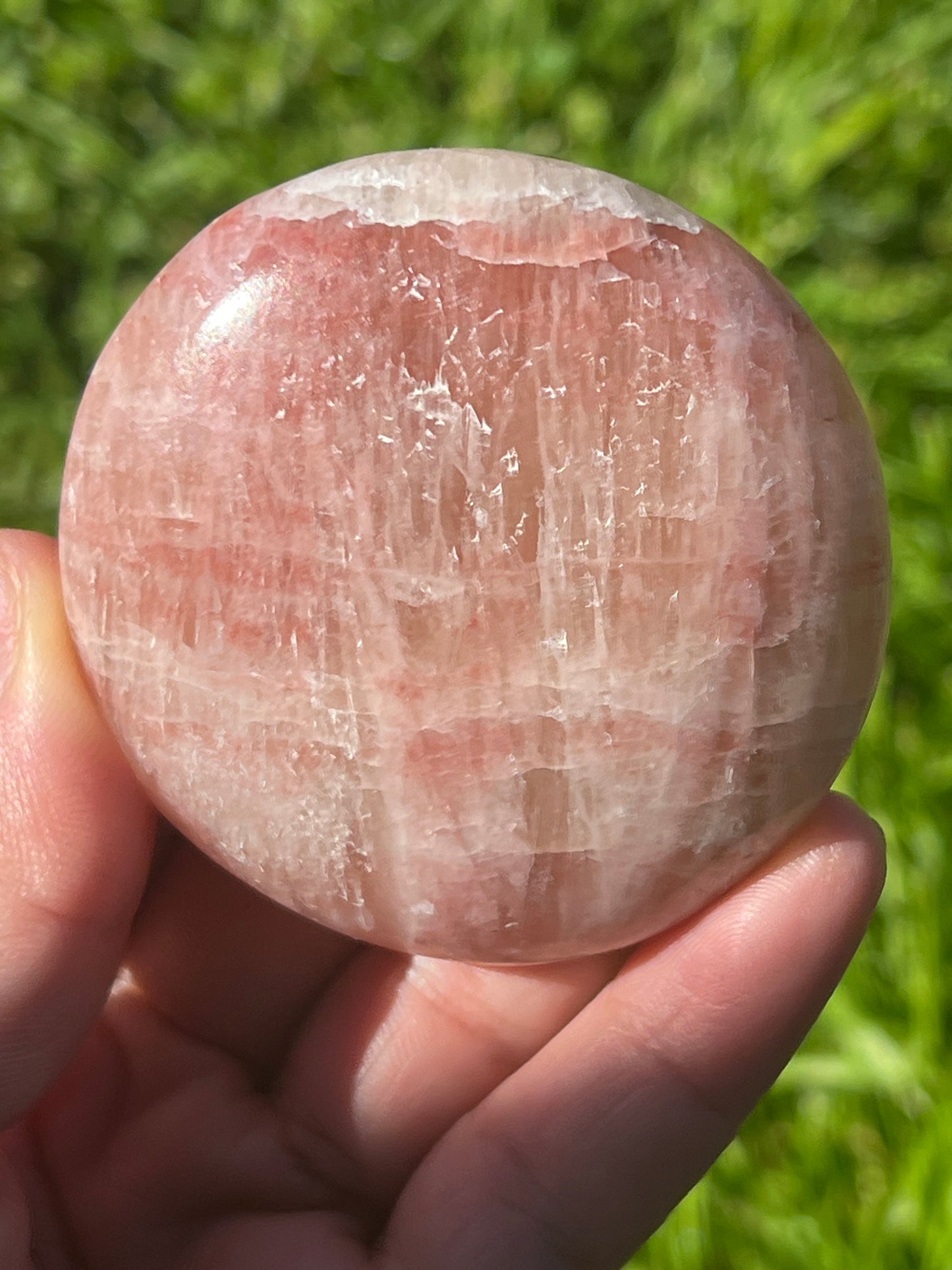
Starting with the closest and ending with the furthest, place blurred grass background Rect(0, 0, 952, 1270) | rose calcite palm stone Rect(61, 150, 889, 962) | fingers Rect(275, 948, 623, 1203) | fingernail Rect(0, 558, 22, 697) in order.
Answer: rose calcite palm stone Rect(61, 150, 889, 962) < fingernail Rect(0, 558, 22, 697) < fingers Rect(275, 948, 623, 1203) < blurred grass background Rect(0, 0, 952, 1270)

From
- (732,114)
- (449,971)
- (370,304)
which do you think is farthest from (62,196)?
(449,971)

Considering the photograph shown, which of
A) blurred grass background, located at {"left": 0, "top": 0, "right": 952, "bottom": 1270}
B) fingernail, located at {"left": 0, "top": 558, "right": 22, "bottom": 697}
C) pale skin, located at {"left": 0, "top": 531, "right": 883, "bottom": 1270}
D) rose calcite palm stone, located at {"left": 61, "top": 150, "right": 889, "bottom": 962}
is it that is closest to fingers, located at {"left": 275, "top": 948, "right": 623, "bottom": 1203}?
pale skin, located at {"left": 0, "top": 531, "right": 883, "bottom": 1270}

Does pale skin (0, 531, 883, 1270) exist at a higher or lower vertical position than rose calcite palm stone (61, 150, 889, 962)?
lower

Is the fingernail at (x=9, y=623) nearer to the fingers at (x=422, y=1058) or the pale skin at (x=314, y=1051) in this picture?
the pale skin at (x=314, y=1051)

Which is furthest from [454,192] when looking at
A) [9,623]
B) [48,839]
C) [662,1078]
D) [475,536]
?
[662,1078]

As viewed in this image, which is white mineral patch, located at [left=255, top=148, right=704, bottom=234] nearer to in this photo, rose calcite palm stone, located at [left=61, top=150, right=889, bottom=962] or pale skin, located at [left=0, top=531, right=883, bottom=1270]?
rose calcite palm stone, located at [left=61, top=150, right=889, bottom=962]

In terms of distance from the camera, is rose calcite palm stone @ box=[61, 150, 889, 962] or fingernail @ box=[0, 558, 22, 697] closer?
rose calcite palm stone @ box=[61, 150, 889, 962]

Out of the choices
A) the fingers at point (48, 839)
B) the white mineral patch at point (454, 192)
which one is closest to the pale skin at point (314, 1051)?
the fingers at point (48, 839)
